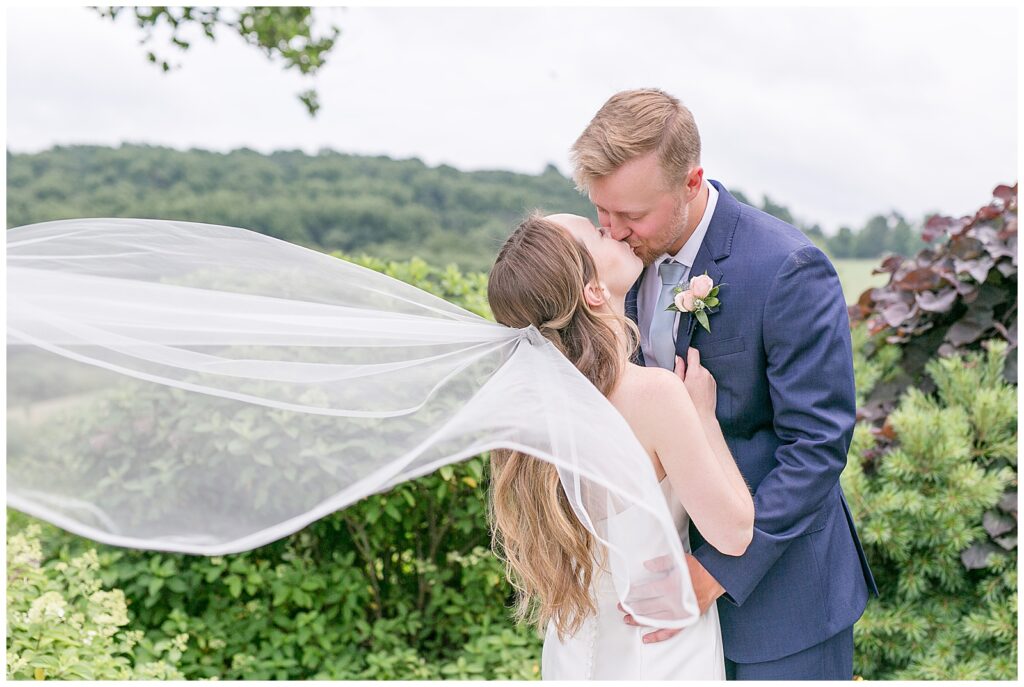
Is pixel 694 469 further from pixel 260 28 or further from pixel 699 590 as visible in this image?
pixel 260 28

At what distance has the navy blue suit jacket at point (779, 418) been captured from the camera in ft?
8.08

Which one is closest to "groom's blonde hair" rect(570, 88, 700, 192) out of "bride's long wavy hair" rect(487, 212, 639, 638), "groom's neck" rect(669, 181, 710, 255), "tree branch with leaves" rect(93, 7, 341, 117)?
"groom's neck" rect(669, 181, 710, 255)

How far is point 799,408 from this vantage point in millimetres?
2455

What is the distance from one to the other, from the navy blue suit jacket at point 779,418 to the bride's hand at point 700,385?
0.03 metres

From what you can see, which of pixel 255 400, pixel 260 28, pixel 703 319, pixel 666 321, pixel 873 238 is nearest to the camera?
pixel 255 400

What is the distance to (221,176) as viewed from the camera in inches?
859

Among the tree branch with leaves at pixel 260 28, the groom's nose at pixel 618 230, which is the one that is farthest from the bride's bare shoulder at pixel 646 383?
the tree branch with leaves at pixel 260 28

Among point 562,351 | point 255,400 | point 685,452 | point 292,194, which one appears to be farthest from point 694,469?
point 292,194

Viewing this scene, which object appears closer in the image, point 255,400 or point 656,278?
point 255,400

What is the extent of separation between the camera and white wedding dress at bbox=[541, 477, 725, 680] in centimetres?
256

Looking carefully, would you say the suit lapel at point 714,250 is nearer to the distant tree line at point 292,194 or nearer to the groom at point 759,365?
the groom at point 759,365

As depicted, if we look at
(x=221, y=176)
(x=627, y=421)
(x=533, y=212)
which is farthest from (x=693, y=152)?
(x=221, y=176)

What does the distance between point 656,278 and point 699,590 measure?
927 mm

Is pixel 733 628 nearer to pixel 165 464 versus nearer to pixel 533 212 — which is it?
pixel 533 212
